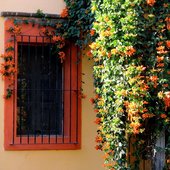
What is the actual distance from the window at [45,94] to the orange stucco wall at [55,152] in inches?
4.7

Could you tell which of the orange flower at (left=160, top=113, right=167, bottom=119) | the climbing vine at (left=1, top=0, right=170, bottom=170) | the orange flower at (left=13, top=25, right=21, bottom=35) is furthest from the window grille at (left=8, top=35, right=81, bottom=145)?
the orange flower at (left=160, top=113, right=167, bottom=119)

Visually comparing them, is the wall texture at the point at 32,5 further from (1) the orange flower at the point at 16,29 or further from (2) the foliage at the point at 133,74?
(2) the foliage at the point at 133,74

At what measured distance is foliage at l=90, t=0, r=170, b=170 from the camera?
5105 mm

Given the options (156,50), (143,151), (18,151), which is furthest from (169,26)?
(18,151)

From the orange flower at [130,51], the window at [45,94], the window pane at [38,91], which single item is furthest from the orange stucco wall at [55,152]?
the orange flower at [130,51]

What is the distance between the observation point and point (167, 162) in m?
5.31

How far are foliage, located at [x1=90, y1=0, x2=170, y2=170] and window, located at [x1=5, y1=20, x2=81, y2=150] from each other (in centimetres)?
134

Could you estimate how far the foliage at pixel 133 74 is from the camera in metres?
5.11

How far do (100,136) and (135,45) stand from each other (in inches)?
49.5

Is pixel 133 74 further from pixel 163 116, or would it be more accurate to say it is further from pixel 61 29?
pixel 61 29

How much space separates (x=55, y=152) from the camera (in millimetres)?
6766

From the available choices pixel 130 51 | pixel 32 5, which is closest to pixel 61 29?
pixel 32 5

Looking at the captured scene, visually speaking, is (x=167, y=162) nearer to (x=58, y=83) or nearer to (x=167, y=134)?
(x=167, y=134)

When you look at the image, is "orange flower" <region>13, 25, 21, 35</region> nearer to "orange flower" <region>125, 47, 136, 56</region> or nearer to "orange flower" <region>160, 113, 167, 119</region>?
"orange flower" <region>125, 47, 136, 56</region>
